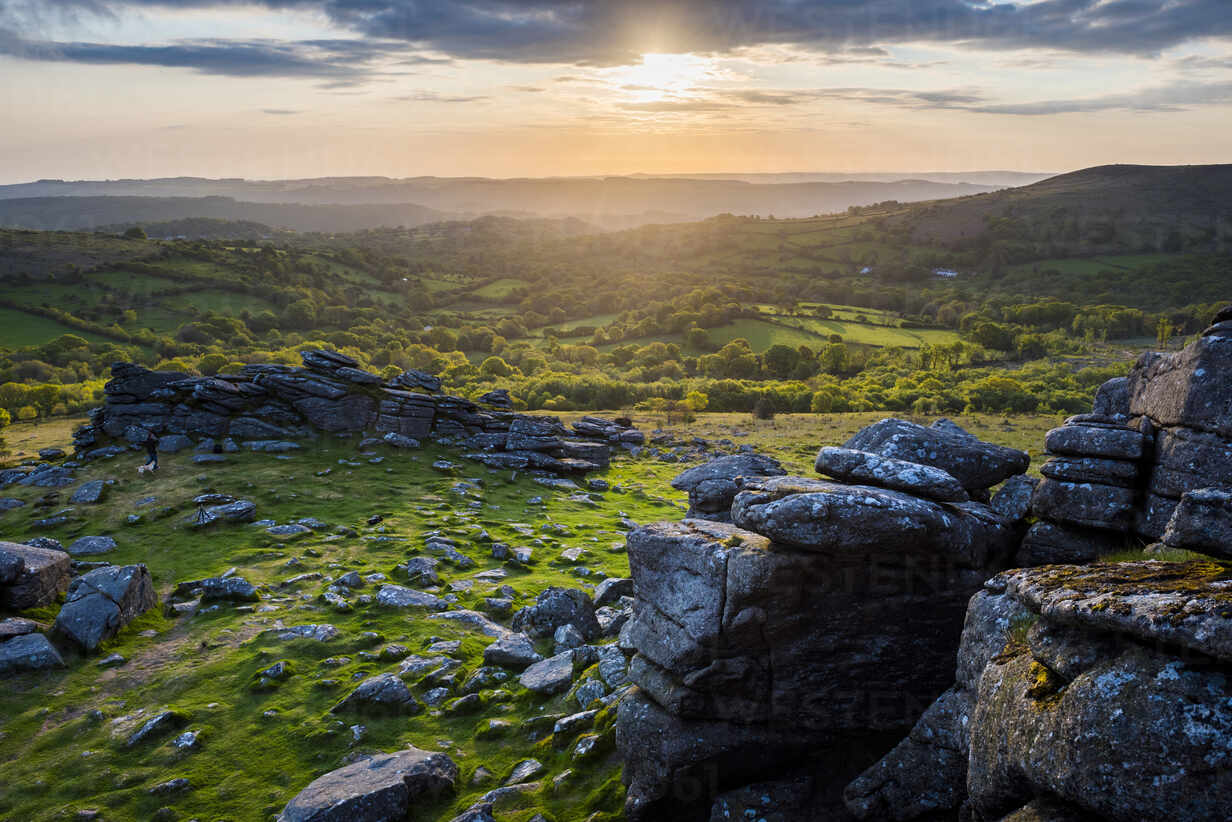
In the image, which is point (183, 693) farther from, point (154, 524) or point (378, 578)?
point (154, 524)

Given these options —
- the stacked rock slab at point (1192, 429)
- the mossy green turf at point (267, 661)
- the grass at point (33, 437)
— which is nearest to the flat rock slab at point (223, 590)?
the mossy green turf at point (267, 661)

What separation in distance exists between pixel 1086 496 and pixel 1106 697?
6984mm

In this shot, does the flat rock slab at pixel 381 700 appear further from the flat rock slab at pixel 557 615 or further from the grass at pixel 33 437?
the grass at pixel 33 437

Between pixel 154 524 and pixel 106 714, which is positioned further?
pixel 154 524

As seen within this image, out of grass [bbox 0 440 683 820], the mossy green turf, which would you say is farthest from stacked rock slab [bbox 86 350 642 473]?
grass [bbox 0 440 683 820]

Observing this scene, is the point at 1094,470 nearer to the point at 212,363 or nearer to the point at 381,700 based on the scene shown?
the point at 381,700

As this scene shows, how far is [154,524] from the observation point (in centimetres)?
2708

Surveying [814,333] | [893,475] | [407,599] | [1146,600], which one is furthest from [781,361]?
[1146,600]

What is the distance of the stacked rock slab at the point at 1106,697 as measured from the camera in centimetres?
618

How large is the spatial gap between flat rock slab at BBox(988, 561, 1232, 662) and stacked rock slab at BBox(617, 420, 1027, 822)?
9.71ft

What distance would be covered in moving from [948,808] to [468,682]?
10.8m

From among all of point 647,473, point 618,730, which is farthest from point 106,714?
point 647,473

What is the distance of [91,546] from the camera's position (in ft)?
79.7

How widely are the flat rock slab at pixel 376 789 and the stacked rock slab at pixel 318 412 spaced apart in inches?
1024
